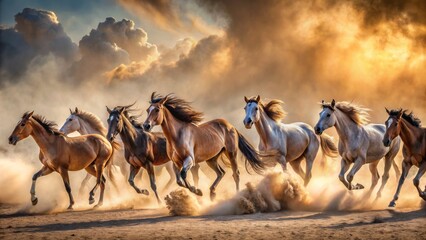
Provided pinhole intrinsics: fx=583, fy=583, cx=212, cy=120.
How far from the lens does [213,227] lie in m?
8.85

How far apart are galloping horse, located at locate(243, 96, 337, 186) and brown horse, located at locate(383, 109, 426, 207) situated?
2.58 meters

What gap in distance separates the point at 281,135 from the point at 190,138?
2.73 meters

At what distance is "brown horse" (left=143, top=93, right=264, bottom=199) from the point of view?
11047mm

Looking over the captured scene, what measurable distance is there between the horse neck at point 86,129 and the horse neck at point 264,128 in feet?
14.0

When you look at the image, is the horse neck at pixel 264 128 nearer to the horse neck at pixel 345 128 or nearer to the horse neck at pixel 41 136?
the horse neck at pixel 345 128

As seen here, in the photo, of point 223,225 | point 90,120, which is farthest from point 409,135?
point 90,120

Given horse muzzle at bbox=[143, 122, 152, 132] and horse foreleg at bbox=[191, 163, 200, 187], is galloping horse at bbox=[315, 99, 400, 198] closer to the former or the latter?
horse muzzle at bbox=[143, 122, 152, 132]

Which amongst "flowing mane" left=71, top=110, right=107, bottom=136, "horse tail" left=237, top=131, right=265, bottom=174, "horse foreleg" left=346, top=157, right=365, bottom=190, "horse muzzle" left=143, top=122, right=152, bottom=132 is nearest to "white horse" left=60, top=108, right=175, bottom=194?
"flowing mane" left=71, top=110, right=107, bottom=136

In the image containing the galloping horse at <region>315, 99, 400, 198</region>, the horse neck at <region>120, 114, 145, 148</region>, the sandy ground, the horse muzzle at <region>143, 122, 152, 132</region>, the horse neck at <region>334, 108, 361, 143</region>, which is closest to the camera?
the sandy ground

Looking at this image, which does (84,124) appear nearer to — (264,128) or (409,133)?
(264,128)

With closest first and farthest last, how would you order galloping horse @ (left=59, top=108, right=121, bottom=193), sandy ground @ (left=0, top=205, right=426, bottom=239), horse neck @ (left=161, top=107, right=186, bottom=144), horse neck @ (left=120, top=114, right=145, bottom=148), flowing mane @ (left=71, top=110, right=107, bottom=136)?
1. sandy ground @ (left=0, top=205, right=426, bottom=239)
2. horse neck @ (left=161, top=107, right=186, bottom=144)
3. horse neck @ (left=120, top=114, right=145, bottom=148)
4. galloping horse @ (left=59, top=108, right=121, bottom=193)
5. flowing mane @ (left=71, top=110, right=107, bottom=136)

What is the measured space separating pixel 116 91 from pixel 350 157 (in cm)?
2464

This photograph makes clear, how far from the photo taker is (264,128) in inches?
510

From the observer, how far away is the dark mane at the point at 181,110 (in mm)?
11570
